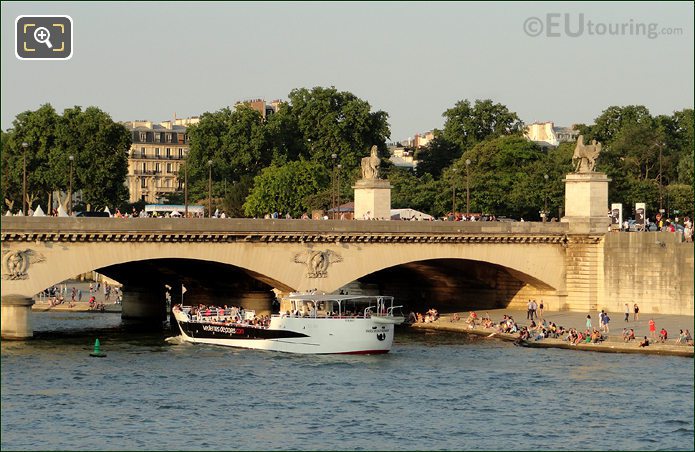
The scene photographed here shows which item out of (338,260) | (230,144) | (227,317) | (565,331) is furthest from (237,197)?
(565,331)

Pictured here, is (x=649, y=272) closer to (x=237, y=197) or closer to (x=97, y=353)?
(x=97, y=353)

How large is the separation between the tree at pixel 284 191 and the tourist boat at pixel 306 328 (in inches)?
2046

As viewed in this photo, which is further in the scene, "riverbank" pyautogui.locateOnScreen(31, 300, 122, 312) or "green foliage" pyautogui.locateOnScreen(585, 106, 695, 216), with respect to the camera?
"green foliage" pyautogui.locateOnScreen(585, 106, 695, 216)

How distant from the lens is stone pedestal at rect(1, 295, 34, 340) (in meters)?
69.8

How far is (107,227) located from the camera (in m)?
70.9

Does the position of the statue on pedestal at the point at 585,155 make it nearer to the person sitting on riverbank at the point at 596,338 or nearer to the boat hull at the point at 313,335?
the person sitting on riverbank at the point at 596,338

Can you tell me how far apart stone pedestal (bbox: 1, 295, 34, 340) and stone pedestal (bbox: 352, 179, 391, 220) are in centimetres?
2330

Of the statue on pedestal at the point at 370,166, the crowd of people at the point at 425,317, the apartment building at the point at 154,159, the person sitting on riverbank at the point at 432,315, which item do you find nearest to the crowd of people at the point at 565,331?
the person sitting on riverbank at the point at 432,315

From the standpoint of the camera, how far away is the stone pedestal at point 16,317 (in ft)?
229

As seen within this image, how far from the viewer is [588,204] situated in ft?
283

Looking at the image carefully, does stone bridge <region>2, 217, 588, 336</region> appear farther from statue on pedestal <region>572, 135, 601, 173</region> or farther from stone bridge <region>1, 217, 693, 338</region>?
statue on pedestal <region>572, 135, 601, 173</region>

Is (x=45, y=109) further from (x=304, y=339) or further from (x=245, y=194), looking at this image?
(x=304, y=339)

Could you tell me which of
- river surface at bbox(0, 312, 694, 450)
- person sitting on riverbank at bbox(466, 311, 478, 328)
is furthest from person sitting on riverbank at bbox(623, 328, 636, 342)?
person sitting on riverbank at bbox(466, 311, 478, 328)

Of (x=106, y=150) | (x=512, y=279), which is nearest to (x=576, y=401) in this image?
(x=512, y=279)
